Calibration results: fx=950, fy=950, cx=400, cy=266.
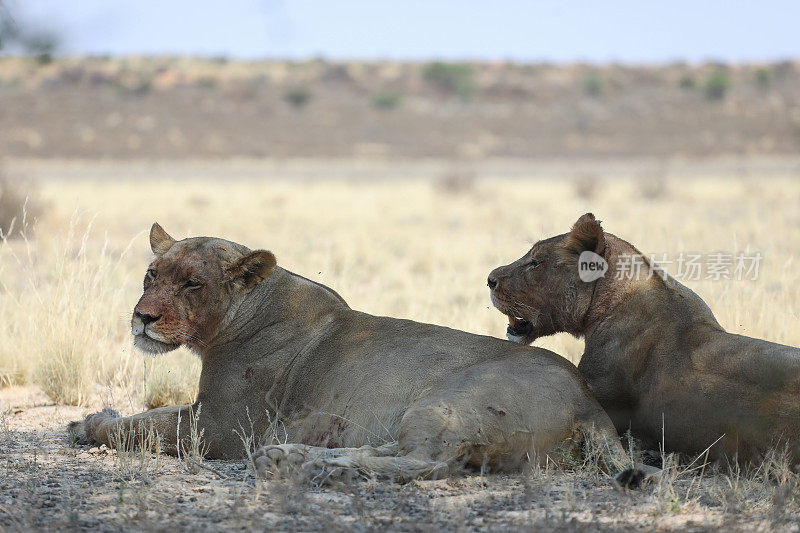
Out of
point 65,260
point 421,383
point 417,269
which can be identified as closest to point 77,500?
point 421,383

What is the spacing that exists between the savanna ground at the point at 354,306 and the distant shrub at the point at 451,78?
51.0m

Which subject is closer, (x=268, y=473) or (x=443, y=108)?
(x=268, y=473)

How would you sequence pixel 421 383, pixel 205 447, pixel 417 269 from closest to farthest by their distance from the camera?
pixel 421 383
pixel 205 447
pixel 417 269

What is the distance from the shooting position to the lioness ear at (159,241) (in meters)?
6.14

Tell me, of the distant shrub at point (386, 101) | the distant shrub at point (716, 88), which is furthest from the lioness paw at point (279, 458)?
the distant shrub at point (716, 88)

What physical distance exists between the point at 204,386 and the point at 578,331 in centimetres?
232

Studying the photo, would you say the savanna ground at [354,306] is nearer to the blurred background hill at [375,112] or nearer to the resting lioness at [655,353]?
the resting lioness at [655,353]

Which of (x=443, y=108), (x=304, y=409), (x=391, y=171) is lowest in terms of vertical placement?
(x=304, y=409)

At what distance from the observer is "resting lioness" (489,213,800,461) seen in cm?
490

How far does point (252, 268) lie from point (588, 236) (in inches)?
81.6

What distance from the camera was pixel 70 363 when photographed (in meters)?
7.41

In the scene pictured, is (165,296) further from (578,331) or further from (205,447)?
(578,331)

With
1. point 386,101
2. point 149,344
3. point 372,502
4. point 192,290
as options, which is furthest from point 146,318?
point 386,101

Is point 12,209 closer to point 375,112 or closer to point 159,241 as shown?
point 159,241
